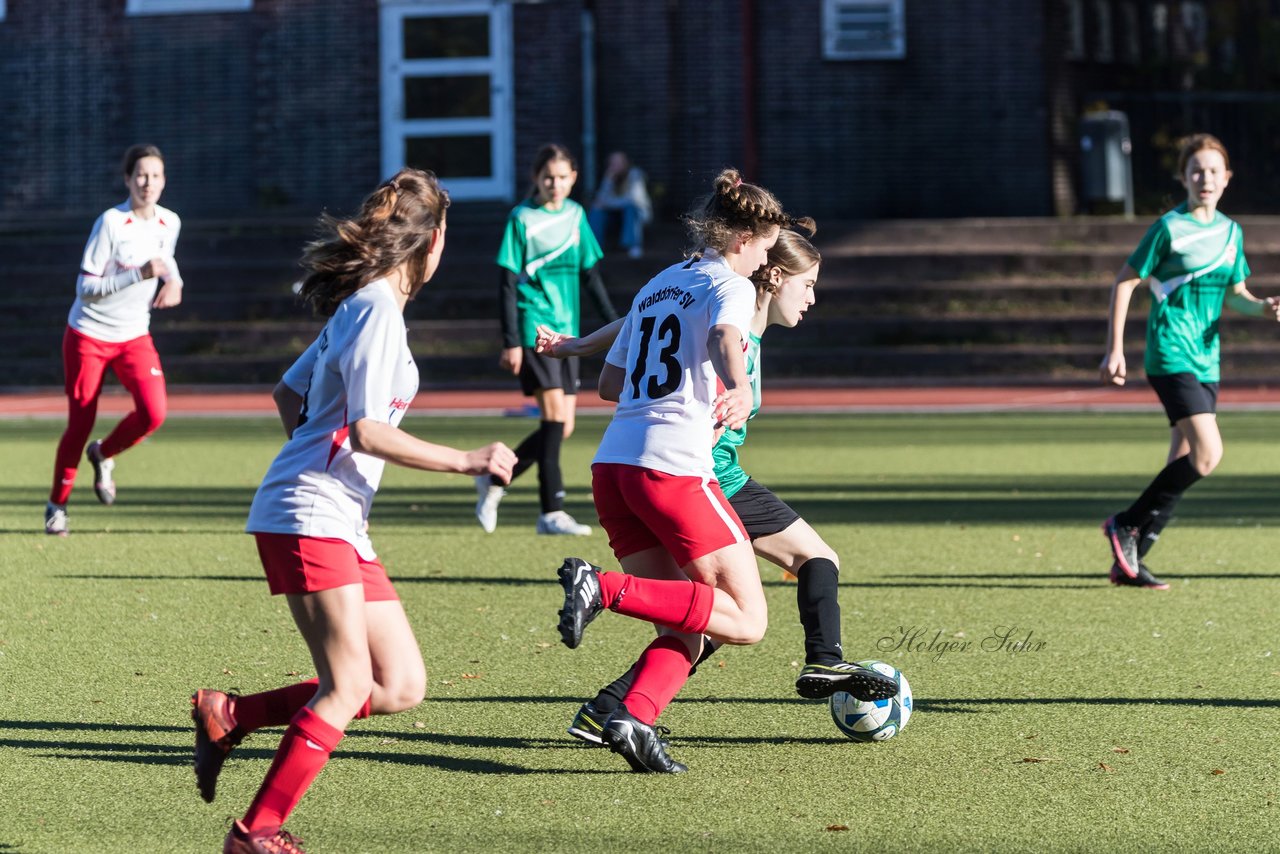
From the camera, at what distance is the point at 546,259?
9477 mm

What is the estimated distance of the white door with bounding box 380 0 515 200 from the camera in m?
26.5

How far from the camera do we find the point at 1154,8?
29500 millimetres

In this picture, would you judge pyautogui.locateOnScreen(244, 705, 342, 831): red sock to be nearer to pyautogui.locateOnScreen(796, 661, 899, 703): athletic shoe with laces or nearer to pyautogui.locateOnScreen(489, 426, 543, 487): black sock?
pyautogui.locateOnScreen(796, 661, 899, 703): athletic shoe with laces

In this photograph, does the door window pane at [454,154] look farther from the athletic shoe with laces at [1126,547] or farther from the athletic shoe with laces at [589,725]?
the athletic shoe with laces at [589,725]

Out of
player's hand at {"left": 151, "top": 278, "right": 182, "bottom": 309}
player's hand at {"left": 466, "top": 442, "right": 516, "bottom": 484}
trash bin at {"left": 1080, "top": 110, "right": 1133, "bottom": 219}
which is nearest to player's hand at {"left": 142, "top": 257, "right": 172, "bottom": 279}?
player's hand at {"left": 151, "top": 278, "right": 182, "bottom": 309}

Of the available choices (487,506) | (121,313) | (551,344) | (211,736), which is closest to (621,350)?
(551,344)

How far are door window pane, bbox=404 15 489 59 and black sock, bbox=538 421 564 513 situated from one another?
17.9 meters

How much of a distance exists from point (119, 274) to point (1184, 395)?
5193 millimetres

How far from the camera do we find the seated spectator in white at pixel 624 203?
23562 mm

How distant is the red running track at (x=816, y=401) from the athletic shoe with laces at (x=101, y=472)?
7.76 m

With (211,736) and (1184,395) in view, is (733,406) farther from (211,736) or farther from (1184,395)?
(1184,395)

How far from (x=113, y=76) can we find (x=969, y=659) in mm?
23342

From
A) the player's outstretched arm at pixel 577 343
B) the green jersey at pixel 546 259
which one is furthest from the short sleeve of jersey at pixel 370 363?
the green jersey at pixel 546 259

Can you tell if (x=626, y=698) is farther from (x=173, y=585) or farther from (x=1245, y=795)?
(x=173, y=585)
